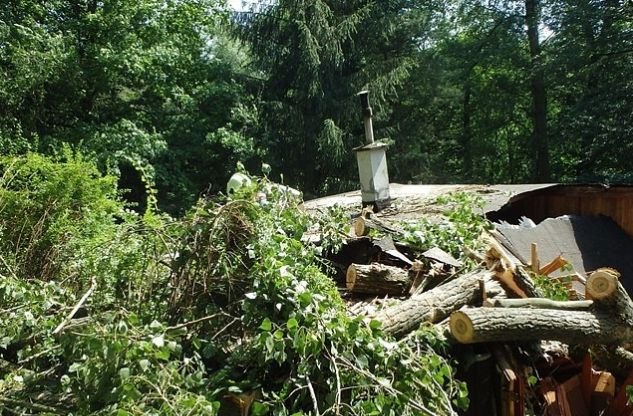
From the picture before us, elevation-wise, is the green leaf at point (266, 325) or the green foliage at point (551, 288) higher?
the green leaf at point (266, 325)

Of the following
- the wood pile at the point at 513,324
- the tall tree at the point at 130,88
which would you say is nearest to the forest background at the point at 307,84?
the tall tree at the point at 130,88

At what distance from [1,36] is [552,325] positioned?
39.1ft

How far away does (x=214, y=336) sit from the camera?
3555mm

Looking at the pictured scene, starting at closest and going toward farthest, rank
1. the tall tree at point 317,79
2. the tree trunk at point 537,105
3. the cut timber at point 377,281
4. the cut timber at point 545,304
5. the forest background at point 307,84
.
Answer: the cut timber at point 545,304 < the cut timber at point 377,281 < the forest background at point 307,84 < the tall tree at point 317,79 < the tree trunk at point 537,105

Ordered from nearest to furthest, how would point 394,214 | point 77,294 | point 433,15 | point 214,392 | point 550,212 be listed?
1. point 214,392
2. point 77,294
3. point 394,214
4. point 550,212
5. point 433,15

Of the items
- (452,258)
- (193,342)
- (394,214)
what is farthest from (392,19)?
(193,342)

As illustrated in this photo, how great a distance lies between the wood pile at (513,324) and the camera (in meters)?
3.80

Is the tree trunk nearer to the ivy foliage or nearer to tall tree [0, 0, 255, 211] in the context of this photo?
tall tree [0, 0, 255, 211]

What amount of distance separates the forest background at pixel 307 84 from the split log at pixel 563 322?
10283mm

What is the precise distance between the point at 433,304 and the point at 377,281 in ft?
2.27

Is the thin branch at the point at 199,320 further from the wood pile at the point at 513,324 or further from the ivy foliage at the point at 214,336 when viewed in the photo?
the wood pile at the point at 513,324

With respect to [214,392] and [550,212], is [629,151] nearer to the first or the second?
[550,212]

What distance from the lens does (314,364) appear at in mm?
3180

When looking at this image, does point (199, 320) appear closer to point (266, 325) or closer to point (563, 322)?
point (266, 325)
